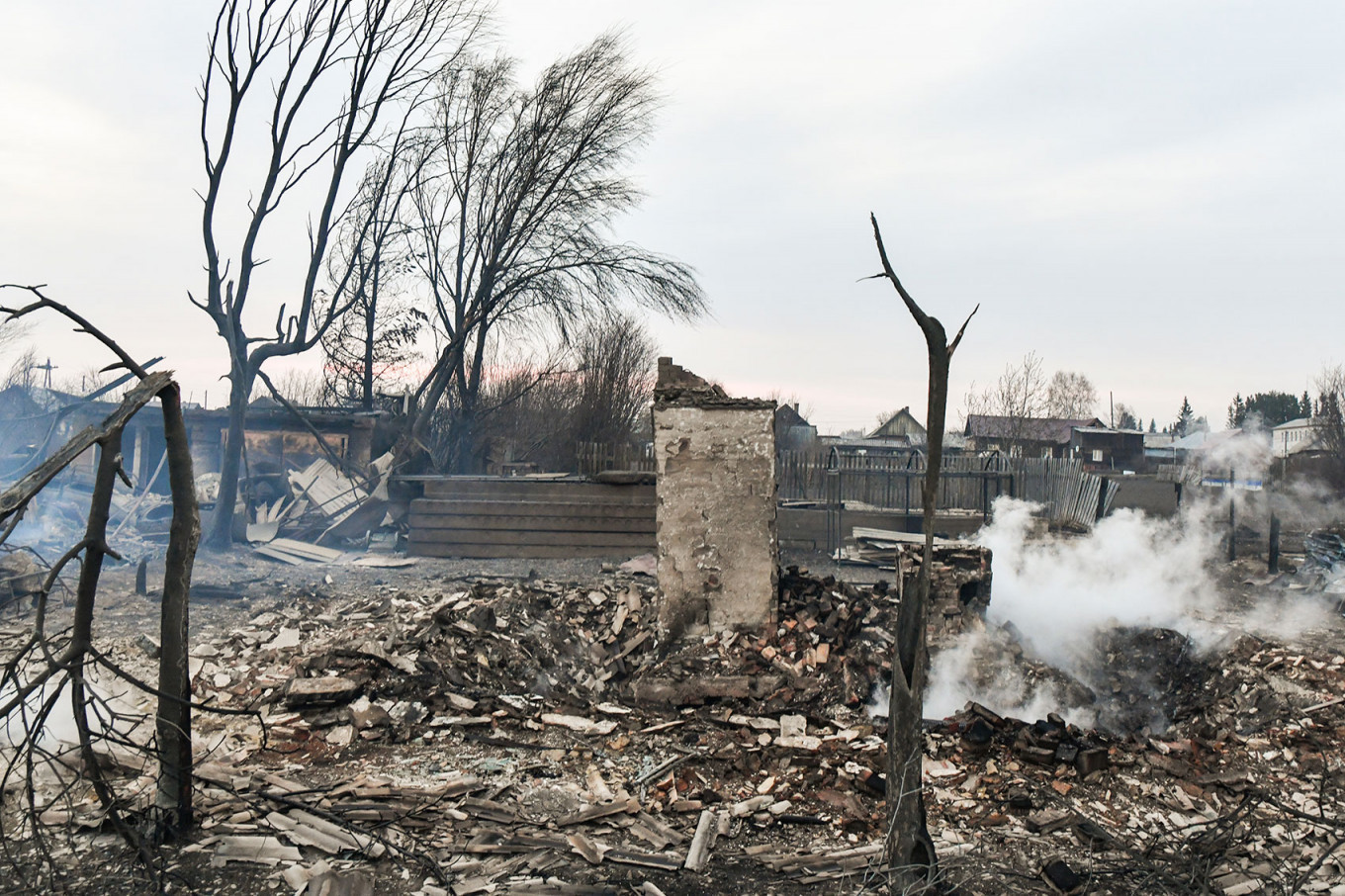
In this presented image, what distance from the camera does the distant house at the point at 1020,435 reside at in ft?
113

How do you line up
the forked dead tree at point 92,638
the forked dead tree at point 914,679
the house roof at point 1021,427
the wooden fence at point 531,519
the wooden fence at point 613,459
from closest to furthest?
the forked dead tree at point 92,638 → the forked dead tree at point 914,679 → the wooden fence at point 531,519 → the wooden fence at point 613,459 → the house roof at point 1021,427

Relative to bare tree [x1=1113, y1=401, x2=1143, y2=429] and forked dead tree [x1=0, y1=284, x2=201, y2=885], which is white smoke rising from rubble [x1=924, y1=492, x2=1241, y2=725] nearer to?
forked dead tree [x1=0, y1=284, x2=201, y2=885]

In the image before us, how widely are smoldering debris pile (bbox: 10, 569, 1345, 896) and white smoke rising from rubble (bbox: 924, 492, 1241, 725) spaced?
0.41 metres

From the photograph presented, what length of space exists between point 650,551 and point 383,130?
10.8 metres

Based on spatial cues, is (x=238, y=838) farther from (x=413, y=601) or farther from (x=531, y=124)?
(x=531, y=124)

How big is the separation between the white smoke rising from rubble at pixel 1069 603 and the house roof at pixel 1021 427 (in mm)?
16992

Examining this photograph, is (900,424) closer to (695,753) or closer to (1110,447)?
(1110,447)

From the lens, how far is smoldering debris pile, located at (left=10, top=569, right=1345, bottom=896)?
4109 mm

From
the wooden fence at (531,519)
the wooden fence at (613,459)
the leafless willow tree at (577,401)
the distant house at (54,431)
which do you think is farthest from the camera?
the leafless willow tree at (577,401)

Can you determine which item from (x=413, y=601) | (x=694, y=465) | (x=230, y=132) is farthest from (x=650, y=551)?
(x=230, y=132)

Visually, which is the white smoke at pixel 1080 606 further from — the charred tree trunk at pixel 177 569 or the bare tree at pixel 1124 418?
the bare tree at pixel 1124 418

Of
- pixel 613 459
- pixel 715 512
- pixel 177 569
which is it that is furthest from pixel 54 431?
pixel 177 569

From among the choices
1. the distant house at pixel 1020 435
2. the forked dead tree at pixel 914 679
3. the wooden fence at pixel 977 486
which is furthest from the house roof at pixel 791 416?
the forked dead tree at pixel 914 679

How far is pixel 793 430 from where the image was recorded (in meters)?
44.8
